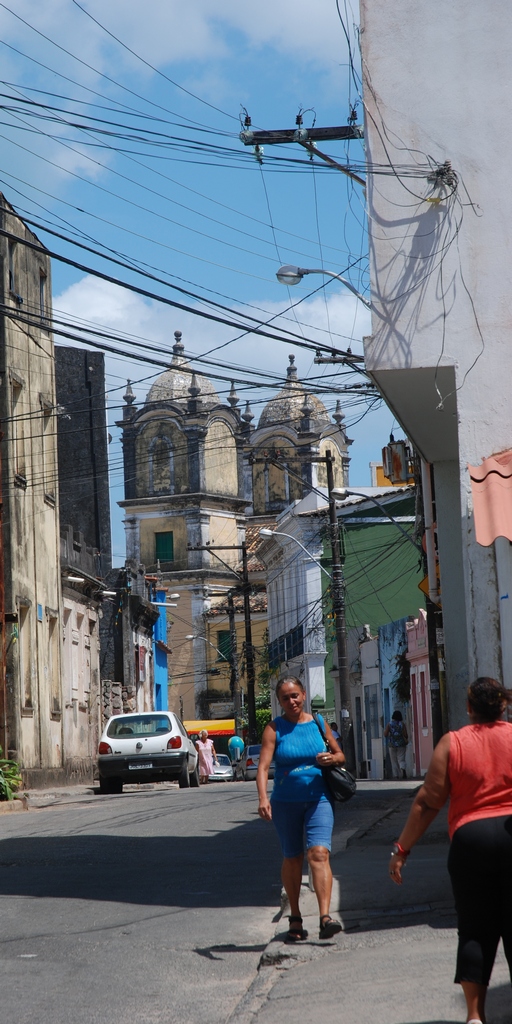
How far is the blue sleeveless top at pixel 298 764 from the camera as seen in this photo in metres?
7.91

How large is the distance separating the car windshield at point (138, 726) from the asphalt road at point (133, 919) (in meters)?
8.59

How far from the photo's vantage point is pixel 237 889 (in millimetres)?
10516

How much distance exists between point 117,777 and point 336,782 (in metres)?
17.8

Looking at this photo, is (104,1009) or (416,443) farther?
(416,443)

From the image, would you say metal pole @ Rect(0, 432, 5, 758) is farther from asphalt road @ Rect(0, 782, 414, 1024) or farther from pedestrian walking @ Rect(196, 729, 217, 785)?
asphalt road @ Rect(0, 782, 414, 1024)

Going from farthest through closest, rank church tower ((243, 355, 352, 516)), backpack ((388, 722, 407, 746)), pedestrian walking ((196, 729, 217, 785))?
church tower ((243, 355, 352, 516)), backpack ((388, 722, 407, 746)), pedestrian walking ((196, 729, 217, 785))

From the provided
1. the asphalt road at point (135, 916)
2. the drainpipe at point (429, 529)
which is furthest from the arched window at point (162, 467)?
the asphalt road at point (135, 916)

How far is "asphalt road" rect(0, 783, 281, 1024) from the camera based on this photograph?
6547 millimetres

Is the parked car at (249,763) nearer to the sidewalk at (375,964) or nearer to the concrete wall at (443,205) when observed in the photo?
the concrete wall at (443,205)

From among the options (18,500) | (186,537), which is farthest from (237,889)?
(186,537)

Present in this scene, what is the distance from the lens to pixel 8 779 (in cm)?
2280

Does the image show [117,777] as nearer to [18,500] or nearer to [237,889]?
[18,500]

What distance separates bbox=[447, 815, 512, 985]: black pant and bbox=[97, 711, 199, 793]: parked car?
19.7 m

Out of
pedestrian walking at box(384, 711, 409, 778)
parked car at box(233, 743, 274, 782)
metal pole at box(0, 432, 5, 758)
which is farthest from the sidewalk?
parked car at box(233, 743, 274, 782)
